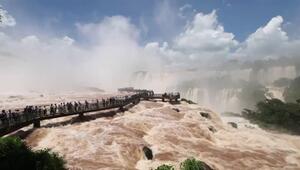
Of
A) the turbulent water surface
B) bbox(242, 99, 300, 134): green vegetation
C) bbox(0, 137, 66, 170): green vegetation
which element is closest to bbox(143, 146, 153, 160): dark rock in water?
the turbulent water surface

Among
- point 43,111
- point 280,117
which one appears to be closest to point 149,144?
point 43,111

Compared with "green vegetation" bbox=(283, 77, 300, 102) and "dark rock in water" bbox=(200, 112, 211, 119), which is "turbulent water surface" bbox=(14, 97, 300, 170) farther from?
"green vegetation" bbox=(283, 77, 300, 102)

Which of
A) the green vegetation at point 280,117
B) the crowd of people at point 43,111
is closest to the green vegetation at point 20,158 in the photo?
the crowd of people at point 43,111

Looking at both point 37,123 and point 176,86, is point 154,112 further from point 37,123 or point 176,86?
point 176,86

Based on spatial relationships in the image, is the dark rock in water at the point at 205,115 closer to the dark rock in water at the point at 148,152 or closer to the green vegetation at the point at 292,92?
the dark rock in water at the point at 148,152

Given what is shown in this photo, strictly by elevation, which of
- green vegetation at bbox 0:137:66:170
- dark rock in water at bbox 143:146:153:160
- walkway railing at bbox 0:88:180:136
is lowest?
dark rock in water at bbox 143:146:153:160

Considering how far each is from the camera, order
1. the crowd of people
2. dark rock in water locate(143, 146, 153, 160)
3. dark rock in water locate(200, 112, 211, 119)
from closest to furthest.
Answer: dark rock in water locate(143, 146, 153, 160), the crowd of people, dark rock in water locate(200, 112, 211, 119)

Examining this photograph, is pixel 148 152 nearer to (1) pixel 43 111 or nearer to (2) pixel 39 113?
(2) pixel 39 113
